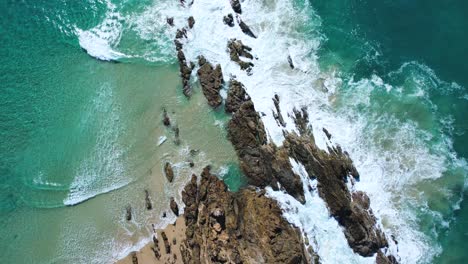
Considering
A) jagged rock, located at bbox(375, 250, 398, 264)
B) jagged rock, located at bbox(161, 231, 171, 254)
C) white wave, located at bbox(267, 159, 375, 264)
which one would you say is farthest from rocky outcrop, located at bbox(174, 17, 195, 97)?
jagged rock, located at bbox(375, 250, 398, 264)

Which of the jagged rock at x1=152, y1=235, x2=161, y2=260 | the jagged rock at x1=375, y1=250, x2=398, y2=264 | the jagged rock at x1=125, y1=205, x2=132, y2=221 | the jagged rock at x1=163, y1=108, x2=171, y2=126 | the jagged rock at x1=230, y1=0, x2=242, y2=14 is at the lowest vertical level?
the jagged rock at x1=152, y1=235, x2=161, y2=260

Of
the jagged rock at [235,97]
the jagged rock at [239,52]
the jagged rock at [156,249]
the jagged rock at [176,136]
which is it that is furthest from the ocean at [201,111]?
the jagged rock at [156,249]

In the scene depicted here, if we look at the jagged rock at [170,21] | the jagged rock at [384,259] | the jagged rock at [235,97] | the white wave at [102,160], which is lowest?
the jagged rock at [384,259]

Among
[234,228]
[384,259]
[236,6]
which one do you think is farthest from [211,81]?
[384,259]

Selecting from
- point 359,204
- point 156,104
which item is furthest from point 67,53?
point 359,204

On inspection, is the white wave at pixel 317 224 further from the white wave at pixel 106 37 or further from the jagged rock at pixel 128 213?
the white wave at pixel 106 37

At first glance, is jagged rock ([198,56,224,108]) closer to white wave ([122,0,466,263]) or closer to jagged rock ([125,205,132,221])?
white wave ([122,0,466,263])
